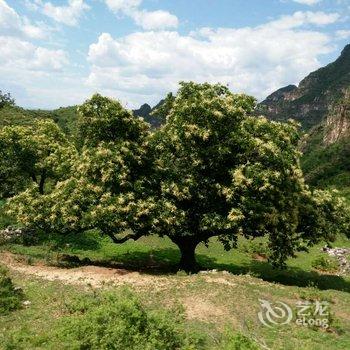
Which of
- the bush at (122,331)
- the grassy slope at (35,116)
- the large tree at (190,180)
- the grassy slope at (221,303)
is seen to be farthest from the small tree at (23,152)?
the grassy slope at (35,116)

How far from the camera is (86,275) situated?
2883 cm

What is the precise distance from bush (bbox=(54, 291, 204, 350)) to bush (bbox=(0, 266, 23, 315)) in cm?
382

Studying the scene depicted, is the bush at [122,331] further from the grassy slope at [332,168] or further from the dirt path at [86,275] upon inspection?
the grassy slope at [332,168]

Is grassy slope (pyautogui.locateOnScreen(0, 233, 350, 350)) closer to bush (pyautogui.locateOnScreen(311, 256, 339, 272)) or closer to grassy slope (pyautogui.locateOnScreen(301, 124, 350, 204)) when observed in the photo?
bush (pyautogui.locateOnScreen(311, 256, 339, 272))

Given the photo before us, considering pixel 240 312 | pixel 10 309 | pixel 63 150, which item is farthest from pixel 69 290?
pixel 63 150

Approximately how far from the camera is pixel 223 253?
43.5 metres

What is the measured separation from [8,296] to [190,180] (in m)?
12.9

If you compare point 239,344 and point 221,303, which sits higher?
point 239,344

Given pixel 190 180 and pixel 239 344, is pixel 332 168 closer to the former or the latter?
pixel 190 180

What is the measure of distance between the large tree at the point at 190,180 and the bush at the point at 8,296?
697 centimetres

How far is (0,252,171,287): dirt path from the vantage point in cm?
2716

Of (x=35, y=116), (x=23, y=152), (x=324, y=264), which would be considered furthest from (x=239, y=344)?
(x=35, y=116)

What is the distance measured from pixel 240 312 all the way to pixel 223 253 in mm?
21115

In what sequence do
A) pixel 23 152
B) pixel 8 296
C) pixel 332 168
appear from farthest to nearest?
pixel 332 168
pixel 23 152
pixel 8 296
